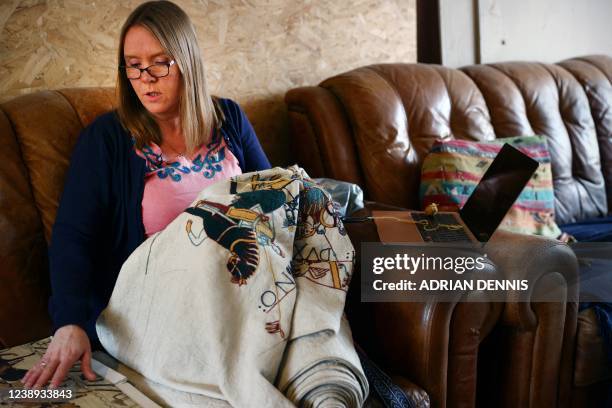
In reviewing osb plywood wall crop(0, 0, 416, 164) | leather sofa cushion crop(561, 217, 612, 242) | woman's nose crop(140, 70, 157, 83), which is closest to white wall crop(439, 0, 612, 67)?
osb plywood wall crop(0, 0, 416, 164)

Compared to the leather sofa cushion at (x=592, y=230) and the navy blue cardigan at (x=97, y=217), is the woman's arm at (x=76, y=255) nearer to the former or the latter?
the navy blue cardigan at (x=97, y=217)

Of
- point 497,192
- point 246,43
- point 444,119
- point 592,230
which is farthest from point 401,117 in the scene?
point 592,230

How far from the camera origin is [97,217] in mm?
1305

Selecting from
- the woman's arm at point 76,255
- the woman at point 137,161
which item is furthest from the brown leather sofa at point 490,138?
the woman's arm at point 76,255

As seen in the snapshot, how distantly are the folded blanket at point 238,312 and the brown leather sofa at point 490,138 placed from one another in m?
0.24

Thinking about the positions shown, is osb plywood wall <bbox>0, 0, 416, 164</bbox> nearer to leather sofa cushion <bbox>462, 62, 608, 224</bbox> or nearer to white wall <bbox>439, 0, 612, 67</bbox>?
white wall <bbox>439, 0, 612, 67</bbox>

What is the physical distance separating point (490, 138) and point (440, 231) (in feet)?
2.90

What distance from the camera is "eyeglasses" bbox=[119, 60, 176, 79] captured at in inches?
52.6

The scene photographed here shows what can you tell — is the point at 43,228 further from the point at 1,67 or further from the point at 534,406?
the point at 534,406

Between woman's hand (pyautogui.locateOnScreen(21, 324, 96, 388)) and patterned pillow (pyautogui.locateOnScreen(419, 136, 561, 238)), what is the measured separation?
3.66 feet

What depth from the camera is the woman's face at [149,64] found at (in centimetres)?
133

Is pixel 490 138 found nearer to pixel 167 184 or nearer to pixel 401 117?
pixel 401 117

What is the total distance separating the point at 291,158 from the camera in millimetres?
2158

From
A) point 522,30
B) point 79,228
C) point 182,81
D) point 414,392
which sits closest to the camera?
point 414,392
